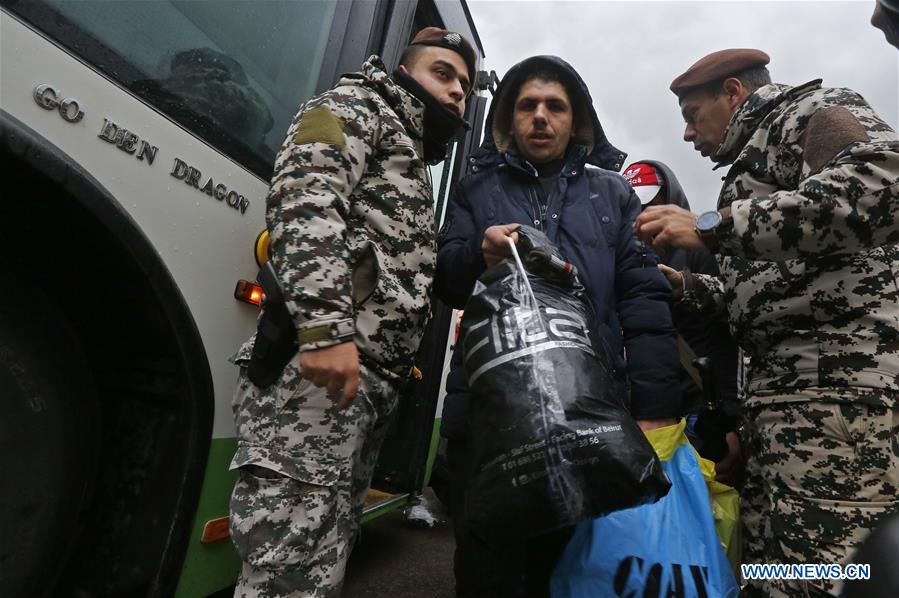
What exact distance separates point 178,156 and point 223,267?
0.32 metres

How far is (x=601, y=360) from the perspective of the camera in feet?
3.88

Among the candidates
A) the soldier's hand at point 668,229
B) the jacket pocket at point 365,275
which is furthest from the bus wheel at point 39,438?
the soldier's hand at point 668,229

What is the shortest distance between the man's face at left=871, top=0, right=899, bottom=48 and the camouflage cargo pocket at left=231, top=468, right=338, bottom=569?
215 cm

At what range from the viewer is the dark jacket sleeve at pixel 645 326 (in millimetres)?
1443

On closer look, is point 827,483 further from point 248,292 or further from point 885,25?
point 248,292

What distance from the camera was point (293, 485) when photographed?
3.89 feet

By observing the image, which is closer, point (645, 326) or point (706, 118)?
point (645, 326)

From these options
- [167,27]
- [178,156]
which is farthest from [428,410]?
[167,27]

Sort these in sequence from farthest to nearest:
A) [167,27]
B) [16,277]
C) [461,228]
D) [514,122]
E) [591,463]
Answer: [514,122], [461,228], [167,27], [16,277], [591,463]

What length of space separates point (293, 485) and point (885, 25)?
224 cm

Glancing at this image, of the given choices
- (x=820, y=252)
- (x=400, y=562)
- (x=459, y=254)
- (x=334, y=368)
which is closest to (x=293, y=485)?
(x=334, y=368)

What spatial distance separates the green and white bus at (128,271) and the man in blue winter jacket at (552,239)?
694 millimetres

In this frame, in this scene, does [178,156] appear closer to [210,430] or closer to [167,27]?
[167,27]

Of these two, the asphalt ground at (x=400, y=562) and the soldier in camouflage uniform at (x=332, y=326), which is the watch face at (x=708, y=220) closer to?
the soldier in camouflage uniform at (x=332, y=326)
